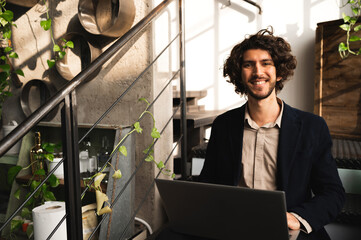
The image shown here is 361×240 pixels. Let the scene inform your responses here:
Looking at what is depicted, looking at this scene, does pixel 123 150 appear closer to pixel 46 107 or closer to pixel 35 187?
pixel 46 107

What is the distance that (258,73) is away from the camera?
1.51m

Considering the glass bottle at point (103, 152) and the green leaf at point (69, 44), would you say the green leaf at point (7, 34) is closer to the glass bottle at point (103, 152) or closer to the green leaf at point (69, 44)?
the green leaf at point (69, 44)

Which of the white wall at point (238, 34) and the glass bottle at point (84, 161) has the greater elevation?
the white wall at point (238, 34)

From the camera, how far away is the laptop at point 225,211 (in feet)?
3.22

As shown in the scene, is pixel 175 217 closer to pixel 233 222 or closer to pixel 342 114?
pixel 233 222

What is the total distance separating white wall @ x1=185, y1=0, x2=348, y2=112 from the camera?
9.09 feet

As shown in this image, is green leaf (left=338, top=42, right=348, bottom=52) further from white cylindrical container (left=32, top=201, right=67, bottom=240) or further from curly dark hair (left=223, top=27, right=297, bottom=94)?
white cylindrical container (left=32, top=201, right=67, bottom=240)

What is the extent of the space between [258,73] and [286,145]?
357 millimetres

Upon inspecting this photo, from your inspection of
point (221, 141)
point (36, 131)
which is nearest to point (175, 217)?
point (221, 141)

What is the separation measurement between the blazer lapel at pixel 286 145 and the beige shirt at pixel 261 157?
42 millimetres

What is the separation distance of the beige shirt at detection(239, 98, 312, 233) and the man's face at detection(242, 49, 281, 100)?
119 mm

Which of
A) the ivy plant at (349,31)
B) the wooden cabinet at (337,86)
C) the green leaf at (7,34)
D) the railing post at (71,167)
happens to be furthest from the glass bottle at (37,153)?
the ivy plant at (349,31)

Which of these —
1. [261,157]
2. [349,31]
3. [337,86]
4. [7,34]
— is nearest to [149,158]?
[261,157]

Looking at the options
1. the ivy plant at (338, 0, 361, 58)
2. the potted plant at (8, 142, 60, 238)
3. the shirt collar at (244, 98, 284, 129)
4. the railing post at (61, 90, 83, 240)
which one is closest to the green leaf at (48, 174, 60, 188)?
the potted plant at (8, 142, 60, 238)
